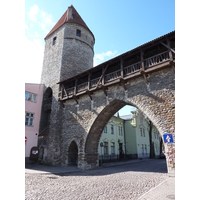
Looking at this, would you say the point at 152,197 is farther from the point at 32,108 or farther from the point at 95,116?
the point at 32,108

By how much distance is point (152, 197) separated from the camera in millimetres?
Answer: 4727

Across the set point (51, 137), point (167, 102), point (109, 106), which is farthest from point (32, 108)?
point (167, 102)

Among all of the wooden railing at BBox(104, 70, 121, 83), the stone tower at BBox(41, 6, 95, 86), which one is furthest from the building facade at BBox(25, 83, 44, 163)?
the wooden railing at BBox(104, 70, 121, 83)

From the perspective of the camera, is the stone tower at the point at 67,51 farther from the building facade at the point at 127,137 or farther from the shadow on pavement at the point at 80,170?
the building facade at the point at 127,137

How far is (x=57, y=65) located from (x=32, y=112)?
5128 millimetres

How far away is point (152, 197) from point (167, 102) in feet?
17.2

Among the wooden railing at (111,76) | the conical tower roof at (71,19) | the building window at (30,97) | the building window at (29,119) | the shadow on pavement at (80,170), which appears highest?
the conical tower roof at (71,19)

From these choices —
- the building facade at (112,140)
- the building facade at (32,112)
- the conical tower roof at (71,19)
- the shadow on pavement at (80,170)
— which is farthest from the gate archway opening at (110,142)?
the conical tower roof at (71,19)

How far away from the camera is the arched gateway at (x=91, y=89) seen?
9.11 metres

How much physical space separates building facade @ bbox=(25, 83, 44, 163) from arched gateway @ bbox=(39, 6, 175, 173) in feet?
2.34

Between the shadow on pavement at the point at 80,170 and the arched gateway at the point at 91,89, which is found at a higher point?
the arched gateway at the point at 91,89

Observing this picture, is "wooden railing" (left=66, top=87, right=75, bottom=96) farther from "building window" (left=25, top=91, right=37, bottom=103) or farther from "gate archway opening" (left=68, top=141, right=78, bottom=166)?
"gate archway opening" (left=68, top=141, right=78, bottom=166)

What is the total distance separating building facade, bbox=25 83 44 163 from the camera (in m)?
15.1

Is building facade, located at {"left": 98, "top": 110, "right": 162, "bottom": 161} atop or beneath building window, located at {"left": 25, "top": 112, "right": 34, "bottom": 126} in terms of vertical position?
beneath
